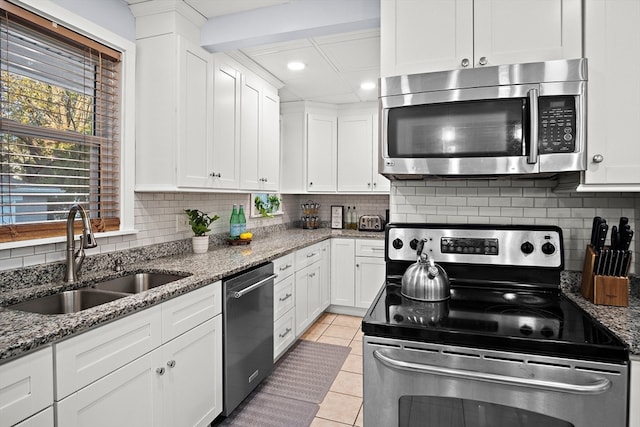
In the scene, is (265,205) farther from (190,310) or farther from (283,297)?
(190,310)

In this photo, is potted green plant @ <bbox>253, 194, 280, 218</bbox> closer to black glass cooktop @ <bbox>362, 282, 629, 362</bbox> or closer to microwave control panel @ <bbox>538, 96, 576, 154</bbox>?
black glass cooktop @ <bbox>362, 282, 629, 362</bbox>

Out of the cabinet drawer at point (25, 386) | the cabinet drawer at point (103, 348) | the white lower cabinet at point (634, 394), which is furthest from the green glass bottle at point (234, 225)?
the white lower cabinet at point (634, 394)

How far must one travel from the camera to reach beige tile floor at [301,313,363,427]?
2.12 meters

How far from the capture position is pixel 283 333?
2805 mm

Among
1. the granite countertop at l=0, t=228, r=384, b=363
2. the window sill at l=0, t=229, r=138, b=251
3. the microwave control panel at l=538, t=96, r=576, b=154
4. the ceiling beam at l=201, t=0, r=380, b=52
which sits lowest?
the granite countertop at l=0, t=228, r=384, b=363

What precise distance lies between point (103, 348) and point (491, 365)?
1.35 metres

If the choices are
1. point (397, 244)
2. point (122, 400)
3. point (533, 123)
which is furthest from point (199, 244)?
point (533, 123)

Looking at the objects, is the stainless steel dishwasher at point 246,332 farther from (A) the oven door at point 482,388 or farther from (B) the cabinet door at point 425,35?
(B) the cabinet door at point 425,35

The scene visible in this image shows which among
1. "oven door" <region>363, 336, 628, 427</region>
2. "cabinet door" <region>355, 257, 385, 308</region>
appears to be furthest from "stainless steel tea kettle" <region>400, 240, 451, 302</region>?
"cabinet door" <region>355, 257, 385, 308</region>

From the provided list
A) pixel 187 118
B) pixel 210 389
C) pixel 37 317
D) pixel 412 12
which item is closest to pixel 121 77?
pixel 187 118

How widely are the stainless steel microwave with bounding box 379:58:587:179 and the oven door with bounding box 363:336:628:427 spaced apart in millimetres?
741

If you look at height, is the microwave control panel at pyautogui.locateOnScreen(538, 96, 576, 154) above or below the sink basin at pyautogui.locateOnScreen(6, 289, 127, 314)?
above

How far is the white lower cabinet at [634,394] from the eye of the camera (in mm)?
1065

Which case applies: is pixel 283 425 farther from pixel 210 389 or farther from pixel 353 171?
pixel 353 171
